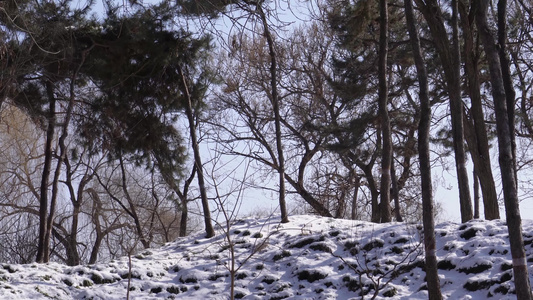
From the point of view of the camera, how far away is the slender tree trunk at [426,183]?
646cm

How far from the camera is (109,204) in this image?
55.0 feet

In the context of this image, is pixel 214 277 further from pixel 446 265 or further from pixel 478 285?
pixel 478 285

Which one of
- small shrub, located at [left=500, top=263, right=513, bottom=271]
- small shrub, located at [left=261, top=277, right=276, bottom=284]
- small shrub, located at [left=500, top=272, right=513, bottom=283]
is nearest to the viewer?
small shrub, located at [left=500, top=272, right=513, bottom=283]

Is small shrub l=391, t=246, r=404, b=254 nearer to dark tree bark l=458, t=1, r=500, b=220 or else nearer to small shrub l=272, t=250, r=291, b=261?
small shrub l=272, t=250, r=291, b=261

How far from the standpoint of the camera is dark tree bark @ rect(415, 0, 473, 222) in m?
9.38

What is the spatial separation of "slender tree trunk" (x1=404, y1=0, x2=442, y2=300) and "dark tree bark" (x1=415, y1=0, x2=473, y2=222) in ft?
8.59

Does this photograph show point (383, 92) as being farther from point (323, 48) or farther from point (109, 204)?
point (109, 204)

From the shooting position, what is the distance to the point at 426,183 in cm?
→ 671

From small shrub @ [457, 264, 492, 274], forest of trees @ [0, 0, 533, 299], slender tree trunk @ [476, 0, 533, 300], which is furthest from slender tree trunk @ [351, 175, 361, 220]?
slender tree trunk @ [476, 0, 533, 300]

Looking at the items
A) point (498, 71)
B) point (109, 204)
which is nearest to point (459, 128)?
point (498, 71)

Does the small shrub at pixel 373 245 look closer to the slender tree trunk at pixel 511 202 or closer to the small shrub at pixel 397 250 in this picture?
the small shrub at pixel 397 250

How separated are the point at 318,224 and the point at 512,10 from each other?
651 cm

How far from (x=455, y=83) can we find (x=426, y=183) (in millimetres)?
3468

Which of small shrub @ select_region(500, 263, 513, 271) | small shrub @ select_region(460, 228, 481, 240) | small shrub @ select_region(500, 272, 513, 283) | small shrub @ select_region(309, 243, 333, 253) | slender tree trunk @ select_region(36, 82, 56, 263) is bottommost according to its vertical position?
small shrub @ select_region(500, 272, 513, 283)
